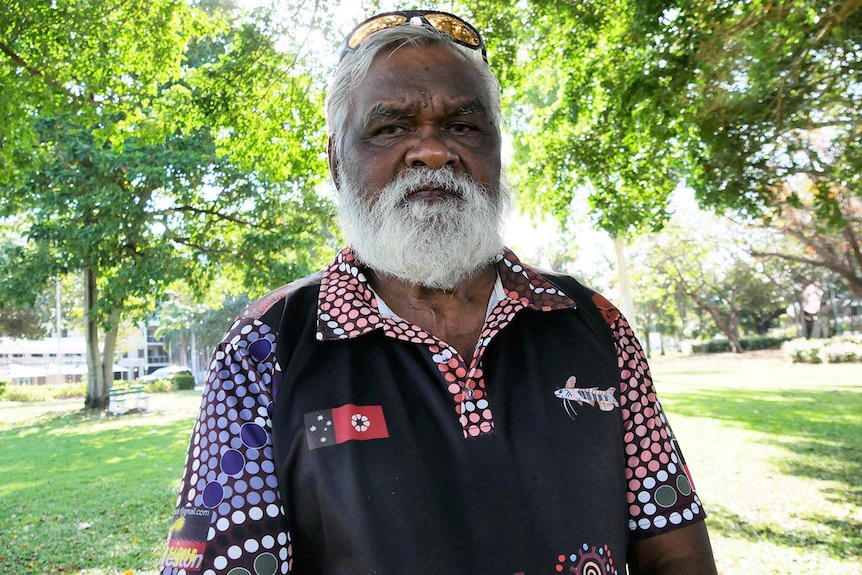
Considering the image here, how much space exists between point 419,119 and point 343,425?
2.87ft

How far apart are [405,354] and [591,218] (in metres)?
7.48

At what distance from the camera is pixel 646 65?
260 inches

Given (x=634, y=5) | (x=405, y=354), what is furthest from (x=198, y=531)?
(x=634, y=5)

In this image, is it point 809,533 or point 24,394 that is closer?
point 809,533

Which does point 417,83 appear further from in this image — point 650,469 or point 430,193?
point 650,469

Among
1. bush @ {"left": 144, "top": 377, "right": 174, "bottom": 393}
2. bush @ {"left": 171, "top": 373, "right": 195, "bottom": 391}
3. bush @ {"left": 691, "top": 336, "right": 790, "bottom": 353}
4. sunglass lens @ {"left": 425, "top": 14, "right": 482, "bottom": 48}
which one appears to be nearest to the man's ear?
sunglass lens @ {"left": 425, "top": 14, "right": 482, "bottom": 48}

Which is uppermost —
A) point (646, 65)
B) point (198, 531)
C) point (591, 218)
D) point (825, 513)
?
point (646, 65)

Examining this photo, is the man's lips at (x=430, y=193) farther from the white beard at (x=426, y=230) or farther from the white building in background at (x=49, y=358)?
the white building in background at (x=49, y=358)

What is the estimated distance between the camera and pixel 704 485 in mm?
8328

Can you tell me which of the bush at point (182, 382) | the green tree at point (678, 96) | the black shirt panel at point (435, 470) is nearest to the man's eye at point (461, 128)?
the black shirt panel at point (435, 470)

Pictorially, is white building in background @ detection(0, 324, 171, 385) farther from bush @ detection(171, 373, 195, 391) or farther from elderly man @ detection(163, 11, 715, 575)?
elderly man @ detection(163, 11, 715, 575)

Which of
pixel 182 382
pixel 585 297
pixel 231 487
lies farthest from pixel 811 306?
pixel 231 487

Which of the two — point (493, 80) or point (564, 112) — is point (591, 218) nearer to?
point (564, 112)

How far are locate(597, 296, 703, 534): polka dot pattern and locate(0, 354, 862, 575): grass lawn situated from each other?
4315 mm
